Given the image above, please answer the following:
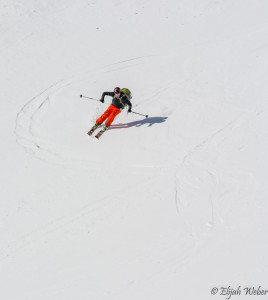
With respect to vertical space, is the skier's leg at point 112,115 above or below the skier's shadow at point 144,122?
above

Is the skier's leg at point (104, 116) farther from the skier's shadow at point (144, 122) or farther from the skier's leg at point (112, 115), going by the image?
the skier's shadow at point (144, 122)

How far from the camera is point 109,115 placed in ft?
41.0

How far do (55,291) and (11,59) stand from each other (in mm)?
10526

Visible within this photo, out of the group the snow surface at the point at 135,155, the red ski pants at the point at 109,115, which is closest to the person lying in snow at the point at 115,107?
the red ski pants at the point at 109,115

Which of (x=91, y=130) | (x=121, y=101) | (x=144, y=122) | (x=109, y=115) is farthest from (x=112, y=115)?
(x=144, y=122)

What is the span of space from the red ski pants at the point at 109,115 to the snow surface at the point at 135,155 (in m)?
0.43

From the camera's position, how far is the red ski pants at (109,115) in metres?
12.3

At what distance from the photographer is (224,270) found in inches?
335

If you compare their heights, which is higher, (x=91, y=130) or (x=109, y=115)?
(x=109, y=115)


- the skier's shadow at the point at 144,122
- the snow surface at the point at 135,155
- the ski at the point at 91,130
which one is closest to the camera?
the snow surface at the point at 135,155

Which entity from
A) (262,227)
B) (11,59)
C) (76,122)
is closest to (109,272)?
(262,227)

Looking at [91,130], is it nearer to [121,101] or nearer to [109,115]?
[109,115]

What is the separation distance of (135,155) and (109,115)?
5.97 ft

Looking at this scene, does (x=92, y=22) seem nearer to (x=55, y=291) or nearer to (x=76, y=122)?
(x=76, y=122)
